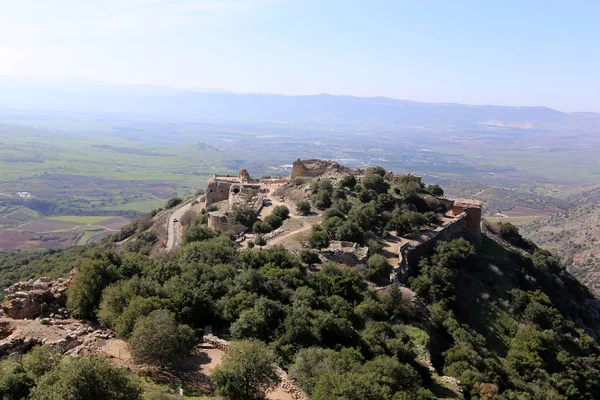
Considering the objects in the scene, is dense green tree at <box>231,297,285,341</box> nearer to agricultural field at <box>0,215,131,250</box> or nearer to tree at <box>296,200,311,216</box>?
tree at <box>296,200,311,216</box>

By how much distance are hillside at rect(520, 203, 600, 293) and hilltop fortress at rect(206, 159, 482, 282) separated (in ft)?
77.4

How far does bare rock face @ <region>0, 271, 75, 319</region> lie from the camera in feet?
60.0

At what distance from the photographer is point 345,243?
98.9 feet

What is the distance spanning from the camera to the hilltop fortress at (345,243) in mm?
29312

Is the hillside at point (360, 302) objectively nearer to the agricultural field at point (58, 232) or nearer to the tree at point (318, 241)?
the tree at point (318, 241)

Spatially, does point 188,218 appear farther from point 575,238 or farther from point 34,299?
point 575,238

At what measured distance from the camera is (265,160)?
19362 centimetres

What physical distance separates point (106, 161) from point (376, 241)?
524 ft

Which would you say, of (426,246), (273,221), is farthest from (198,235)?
(426,246)

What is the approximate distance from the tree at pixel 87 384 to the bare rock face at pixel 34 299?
765cm

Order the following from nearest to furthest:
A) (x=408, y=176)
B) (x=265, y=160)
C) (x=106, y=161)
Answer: (x=408, y=176) → (x=106, y=161) → (x=265, y=160)

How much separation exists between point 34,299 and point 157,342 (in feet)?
22.9

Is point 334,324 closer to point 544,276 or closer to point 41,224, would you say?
point 544,276

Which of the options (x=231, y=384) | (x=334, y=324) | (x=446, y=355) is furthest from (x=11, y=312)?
(x=446, y=355)
